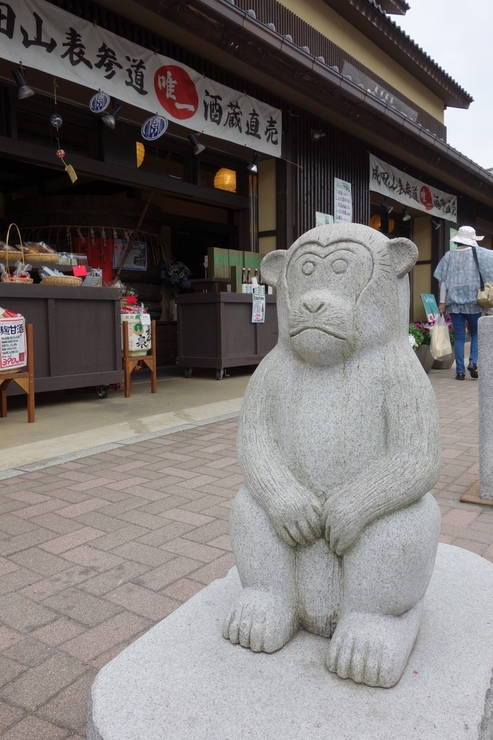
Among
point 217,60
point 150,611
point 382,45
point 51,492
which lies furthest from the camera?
point 382,45

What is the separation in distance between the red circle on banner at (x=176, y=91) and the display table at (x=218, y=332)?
92.1 inches

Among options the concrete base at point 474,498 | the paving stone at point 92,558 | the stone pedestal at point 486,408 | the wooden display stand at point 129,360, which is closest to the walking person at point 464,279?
the wooden display stand at point 129,360

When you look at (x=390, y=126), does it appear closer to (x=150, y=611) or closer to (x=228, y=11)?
(x=228, y=11)

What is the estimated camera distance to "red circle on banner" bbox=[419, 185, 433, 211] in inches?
470

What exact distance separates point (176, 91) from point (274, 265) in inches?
218

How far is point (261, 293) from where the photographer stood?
8.36 metres

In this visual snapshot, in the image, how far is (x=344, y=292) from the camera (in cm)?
168

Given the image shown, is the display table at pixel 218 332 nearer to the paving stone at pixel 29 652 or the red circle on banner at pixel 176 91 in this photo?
the red circle on banner at pixel 176 91

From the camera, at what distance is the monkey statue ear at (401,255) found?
1.73 metres

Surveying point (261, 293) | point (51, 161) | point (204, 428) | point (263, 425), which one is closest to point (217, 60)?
point (51, 161)

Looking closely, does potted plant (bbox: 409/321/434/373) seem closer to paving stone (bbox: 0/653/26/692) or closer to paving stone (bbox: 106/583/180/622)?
paving stone (bbox: 106/583/180/622)

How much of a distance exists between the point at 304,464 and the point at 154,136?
5652 mm

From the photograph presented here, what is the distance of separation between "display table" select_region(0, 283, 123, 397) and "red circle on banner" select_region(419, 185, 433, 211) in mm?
7947

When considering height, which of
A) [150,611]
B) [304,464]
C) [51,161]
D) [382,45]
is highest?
[382,45]
